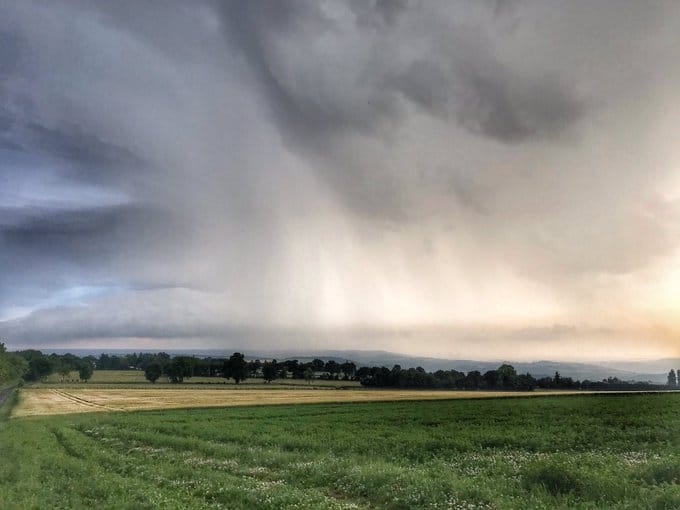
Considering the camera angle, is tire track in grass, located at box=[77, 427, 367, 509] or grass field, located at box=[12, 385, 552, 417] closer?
tire track in grass, located at box=[77, 427, 367, 509]

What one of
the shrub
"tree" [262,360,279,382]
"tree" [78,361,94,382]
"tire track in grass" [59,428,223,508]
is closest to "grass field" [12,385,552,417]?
"tire track in grass" [59,428,223,508]

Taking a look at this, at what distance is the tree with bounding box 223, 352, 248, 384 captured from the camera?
172m

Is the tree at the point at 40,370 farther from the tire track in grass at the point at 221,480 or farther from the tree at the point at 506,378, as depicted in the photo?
the tire track in grass at the point at 221,480

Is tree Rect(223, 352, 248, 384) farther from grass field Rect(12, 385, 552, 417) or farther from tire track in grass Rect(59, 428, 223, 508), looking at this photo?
tire track in grass Rect(59, 428, 223, 508)

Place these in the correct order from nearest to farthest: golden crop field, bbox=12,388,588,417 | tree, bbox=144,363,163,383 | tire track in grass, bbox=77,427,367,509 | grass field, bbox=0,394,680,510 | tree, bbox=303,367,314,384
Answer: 1. grass field, bbox=0,394,680,510
2. tire track in grass, bbox=77,427,367,509
3. golden crop field, bbox=12,388,588,417
4. tree, bbox=144,363,163,383
5. tree, bbox=303,367,314,384

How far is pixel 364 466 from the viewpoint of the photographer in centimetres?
2244

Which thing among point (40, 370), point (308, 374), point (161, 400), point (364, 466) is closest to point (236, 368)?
point (308, 374)

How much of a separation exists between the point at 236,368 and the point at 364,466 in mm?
157795

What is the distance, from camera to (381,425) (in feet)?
143

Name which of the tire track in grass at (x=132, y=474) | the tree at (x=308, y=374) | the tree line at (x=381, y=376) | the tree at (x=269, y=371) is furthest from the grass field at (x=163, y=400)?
the tree at (x=308, y=374)

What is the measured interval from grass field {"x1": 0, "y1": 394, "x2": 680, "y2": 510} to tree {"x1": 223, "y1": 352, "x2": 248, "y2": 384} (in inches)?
5164

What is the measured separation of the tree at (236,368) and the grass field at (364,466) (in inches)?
5164

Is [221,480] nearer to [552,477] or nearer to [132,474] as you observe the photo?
[132,474]

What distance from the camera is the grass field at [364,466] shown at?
52.5 ft
